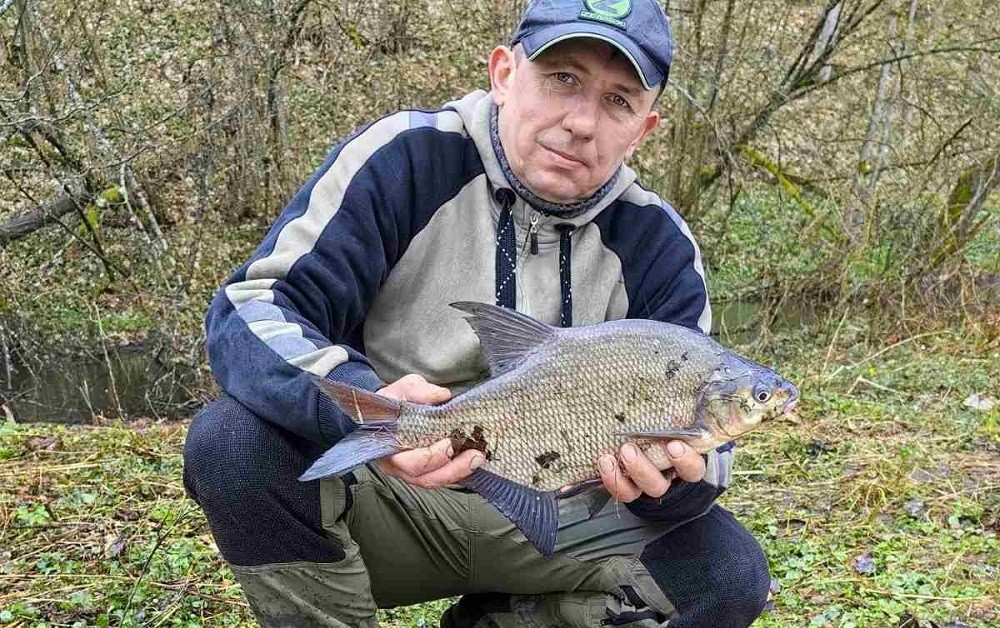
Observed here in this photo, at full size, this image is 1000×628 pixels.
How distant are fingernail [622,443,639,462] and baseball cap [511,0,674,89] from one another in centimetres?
89

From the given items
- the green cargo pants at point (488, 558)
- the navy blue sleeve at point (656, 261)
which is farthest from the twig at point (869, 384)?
the green cargo pants at point (488, 558)

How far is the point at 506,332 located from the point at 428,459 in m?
0.34

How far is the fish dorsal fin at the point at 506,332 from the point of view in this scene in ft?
7.14

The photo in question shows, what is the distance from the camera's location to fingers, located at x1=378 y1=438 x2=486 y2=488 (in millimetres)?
2006

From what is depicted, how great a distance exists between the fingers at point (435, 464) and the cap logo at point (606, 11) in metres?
1.06

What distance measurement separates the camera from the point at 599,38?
2416 millimetres

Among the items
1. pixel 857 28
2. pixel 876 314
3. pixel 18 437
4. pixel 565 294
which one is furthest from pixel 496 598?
pixel 857 28

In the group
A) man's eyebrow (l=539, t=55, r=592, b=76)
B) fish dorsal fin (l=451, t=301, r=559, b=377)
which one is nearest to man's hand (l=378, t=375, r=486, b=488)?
fish dorsal fin (l=451, t=301, r=559, b=377)

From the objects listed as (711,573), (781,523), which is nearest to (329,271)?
(711,573)

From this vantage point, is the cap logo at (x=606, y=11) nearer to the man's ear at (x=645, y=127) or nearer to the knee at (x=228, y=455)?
the man's ear at (x=645, y=127)

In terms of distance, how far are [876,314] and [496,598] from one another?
215 inches

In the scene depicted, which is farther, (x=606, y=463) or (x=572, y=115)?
(x=572, y=115)

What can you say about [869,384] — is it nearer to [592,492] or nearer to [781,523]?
[781,523]

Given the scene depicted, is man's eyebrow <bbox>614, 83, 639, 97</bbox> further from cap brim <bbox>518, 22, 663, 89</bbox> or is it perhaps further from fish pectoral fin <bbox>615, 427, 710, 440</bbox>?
fish pectoral fin <bbox>615, 427, 710, 440</bbox>
